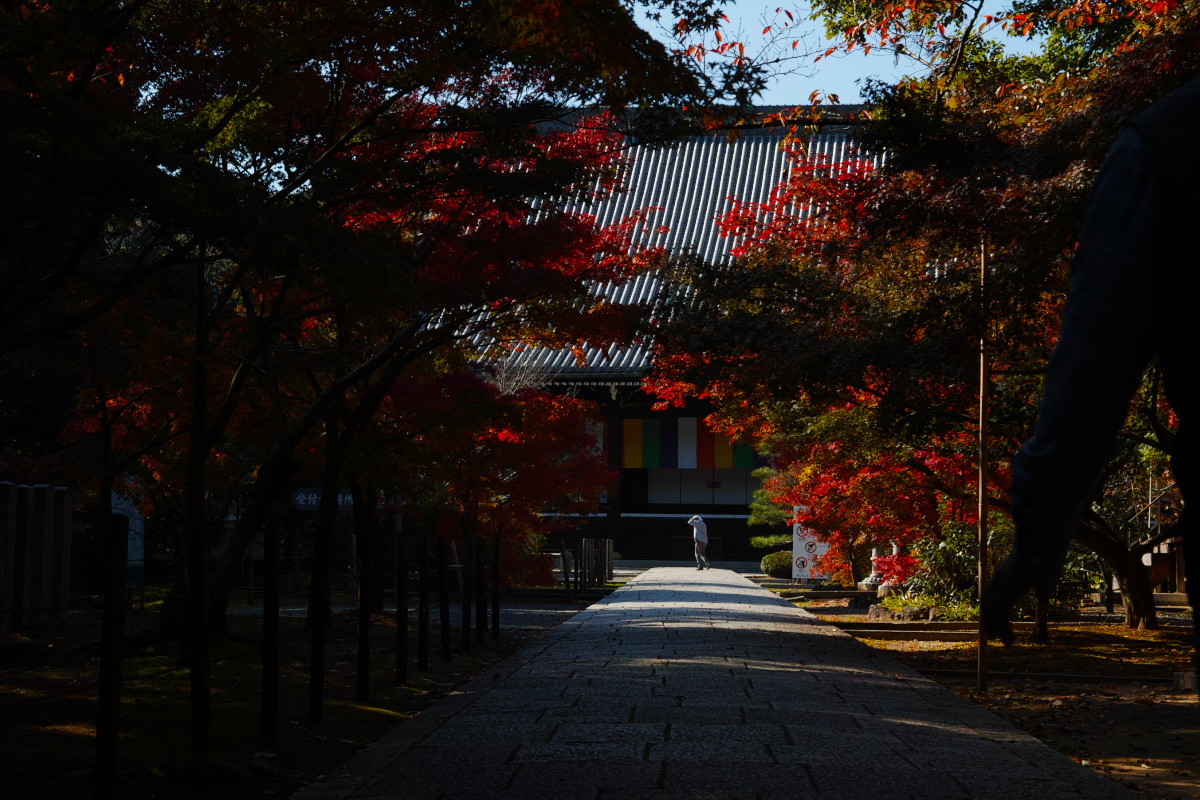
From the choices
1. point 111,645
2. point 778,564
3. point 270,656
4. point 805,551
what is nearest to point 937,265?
point 270,656

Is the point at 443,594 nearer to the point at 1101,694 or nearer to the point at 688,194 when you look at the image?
the point at 1101,694

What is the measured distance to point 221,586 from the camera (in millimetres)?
9578

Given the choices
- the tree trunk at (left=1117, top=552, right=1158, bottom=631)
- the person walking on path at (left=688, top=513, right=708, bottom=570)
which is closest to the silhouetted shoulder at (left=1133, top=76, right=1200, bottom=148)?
the tree trunk at (left=1117, top=552, right=1158, bottom=631)

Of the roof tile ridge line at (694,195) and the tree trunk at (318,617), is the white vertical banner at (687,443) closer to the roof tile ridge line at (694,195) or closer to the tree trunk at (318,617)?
the roof tile ridge line at (694,195)

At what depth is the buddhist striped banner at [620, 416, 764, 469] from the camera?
31.8m

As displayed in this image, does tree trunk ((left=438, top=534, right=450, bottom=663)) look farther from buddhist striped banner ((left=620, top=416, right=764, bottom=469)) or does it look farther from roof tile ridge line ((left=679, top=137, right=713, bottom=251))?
buddhist striped banner ((left=620, top=416, right=764, bottom=469))

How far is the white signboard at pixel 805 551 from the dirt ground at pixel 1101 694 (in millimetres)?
7920

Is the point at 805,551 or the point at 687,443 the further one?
the point at 687,443

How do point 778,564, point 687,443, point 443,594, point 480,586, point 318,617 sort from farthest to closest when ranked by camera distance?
1. point 687,443
2. point 778,564
3. point 480,586
4. point 443,594
5. point 318,617

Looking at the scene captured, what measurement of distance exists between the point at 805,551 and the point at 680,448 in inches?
399

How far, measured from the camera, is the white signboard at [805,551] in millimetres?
21828

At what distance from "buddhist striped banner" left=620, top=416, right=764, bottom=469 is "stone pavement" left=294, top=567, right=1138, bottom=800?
21804 mm

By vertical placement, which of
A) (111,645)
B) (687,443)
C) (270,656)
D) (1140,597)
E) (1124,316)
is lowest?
(1140,597)

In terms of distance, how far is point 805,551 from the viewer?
72.5 ft
